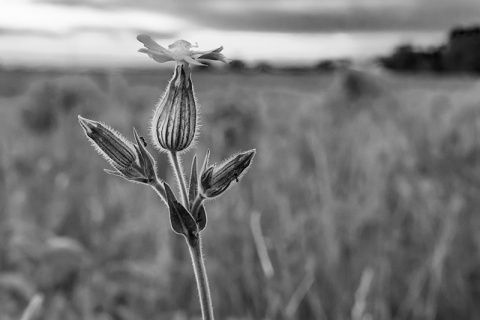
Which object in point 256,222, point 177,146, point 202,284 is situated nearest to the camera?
point 202,284

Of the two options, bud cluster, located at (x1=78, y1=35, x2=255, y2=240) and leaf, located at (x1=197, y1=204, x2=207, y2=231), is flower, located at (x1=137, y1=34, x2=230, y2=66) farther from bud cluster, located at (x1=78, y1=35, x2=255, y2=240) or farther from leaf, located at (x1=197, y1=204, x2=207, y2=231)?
leaf, located at (x1=197, y1=204, x2=207, y2=231)

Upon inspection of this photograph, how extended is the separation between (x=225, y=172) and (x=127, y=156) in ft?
0.29

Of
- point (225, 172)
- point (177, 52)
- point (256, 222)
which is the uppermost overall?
point (177, 52)

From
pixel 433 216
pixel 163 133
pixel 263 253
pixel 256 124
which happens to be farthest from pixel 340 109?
pixel 163 133

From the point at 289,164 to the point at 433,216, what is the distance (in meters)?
0.85

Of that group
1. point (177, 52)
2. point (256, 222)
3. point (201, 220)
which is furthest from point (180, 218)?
point (256, 222)

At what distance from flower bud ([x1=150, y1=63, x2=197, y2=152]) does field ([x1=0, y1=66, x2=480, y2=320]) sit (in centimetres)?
62

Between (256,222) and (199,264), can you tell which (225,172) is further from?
(256,222)

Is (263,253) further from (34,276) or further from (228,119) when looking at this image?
(228,119)

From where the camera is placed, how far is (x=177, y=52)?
0.52m

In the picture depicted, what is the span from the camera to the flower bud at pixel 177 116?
21.2 inches

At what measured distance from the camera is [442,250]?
4.66ft

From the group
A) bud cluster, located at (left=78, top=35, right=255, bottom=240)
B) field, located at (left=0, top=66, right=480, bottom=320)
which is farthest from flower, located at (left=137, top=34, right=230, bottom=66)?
field, located at (left=0, top=66, right=480, bottom=320)

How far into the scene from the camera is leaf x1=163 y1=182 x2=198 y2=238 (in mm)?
480
